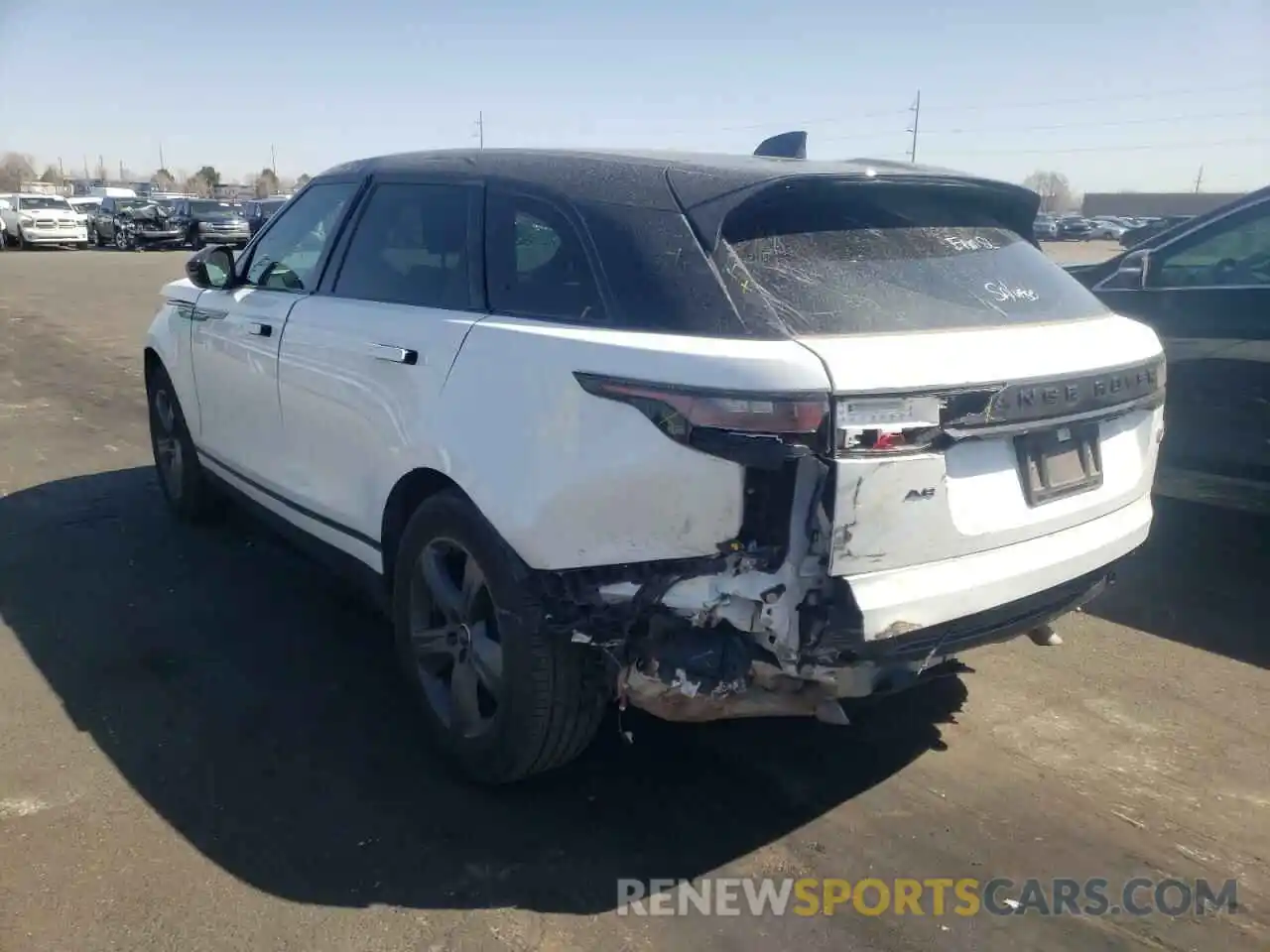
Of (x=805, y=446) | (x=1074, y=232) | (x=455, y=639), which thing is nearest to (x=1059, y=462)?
(x=805, y=446)

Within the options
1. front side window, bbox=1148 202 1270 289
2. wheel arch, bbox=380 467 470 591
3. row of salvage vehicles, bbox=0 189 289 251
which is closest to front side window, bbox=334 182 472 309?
wheel arch, bbox=380 467 470 591

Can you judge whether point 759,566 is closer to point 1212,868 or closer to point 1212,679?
point 1212,868

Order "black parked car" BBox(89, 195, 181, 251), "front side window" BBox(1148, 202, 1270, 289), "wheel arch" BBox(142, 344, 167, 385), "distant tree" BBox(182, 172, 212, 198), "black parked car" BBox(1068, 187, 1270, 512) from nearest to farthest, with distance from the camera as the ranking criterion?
"black parked car" BBox(1068, 187, 1270, 512) → "front side window" BBox(1148, 202, 1270, 289) → "wheel arch" BBox(142, 344, 167, 385) → "black parked car" BBox(89, 195, 181, 251) → "distant tree" BBox(182, 172, 212, 198)

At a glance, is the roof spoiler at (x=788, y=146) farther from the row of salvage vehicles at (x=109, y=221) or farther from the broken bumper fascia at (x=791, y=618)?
the row of salvage vehicles at (x=109, y=221)

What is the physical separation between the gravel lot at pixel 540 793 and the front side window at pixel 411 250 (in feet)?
4.71

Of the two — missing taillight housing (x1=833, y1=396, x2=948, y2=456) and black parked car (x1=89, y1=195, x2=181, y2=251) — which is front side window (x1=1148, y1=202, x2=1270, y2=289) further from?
black parked car (x1=89, y1=195, x2=181, y2=251)

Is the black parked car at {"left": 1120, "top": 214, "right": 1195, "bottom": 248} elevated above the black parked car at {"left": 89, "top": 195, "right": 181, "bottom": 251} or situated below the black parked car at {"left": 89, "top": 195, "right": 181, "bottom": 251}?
above

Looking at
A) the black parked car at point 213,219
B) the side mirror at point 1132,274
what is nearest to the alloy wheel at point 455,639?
the side mirror at point 1132,274

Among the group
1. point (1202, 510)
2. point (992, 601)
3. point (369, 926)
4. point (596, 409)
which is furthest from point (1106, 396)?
point (1202, 510)

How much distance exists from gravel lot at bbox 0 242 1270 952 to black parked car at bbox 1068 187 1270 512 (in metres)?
0.64

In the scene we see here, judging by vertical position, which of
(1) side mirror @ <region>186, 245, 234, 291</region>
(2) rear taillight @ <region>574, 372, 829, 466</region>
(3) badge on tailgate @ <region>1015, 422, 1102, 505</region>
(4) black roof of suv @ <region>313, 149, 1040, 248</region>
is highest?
(4) black roof of suv @ <region>313, 149, 1040, 248</region>

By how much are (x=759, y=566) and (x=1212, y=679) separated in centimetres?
251

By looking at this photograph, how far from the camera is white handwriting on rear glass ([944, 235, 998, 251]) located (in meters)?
3.14

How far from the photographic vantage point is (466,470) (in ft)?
10.0
